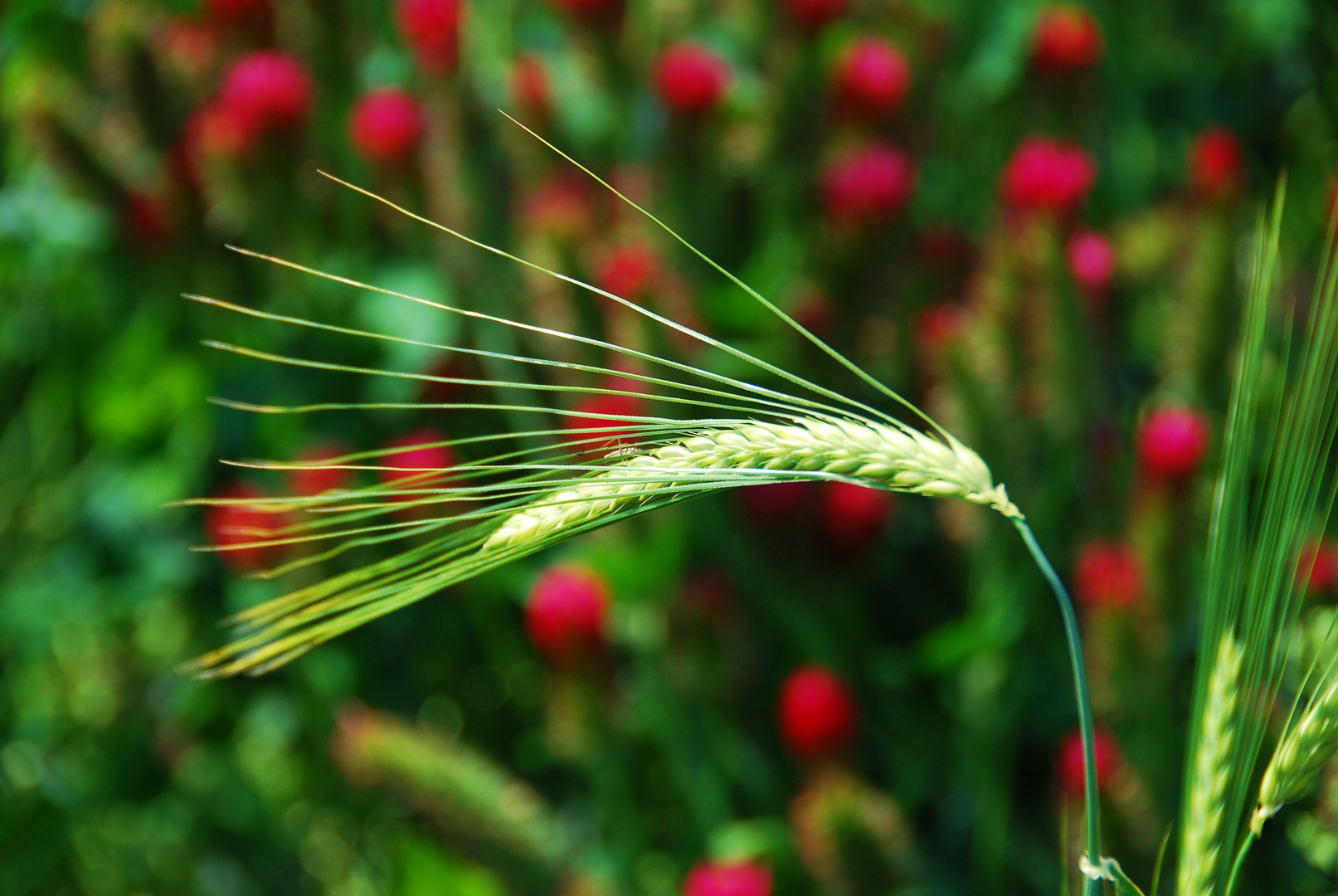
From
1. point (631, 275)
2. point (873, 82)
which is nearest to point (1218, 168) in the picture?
point (873, 82)

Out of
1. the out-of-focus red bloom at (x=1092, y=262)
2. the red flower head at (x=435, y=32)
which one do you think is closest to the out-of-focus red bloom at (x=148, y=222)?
the red flower head at (x=435, y=32)

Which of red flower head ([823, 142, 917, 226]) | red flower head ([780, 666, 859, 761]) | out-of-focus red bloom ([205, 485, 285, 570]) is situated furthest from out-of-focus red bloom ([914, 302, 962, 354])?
out-of-focus red bloom ([205, 485, 285, 570])

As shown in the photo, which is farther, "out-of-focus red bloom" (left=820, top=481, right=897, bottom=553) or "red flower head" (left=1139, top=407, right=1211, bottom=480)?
"out-of-focus red bloom" (left=820, top=481, right=897, bottom=553)

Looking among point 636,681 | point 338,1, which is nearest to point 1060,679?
point 636,681

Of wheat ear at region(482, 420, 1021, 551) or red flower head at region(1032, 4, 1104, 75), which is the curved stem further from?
red flower head at region(1032, 4, 1104, 75)

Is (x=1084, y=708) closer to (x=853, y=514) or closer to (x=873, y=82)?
(x=853, y=514)

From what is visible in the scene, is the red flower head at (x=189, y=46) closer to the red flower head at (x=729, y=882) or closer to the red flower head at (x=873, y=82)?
the red flower head at (x=873, y=82)
